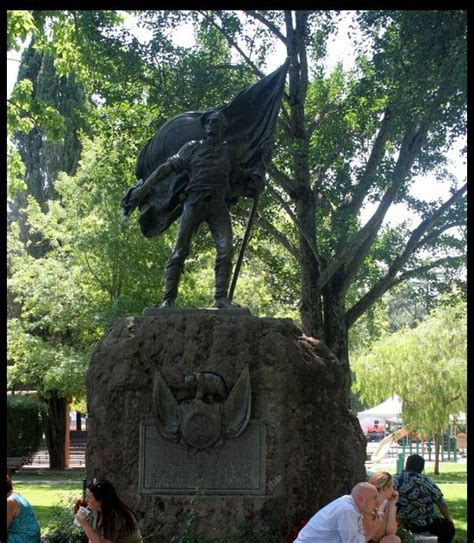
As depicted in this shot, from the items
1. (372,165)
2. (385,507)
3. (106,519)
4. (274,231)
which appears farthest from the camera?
(274,231)

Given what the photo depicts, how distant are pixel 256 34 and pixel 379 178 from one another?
4.17m

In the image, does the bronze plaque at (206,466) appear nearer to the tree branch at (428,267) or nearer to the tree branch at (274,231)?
the tree branch at (274,231)

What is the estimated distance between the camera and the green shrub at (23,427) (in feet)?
92.3

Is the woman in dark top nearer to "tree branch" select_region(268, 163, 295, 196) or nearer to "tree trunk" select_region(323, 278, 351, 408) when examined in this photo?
"tree trunk" select_region(323, 278, 351, 408)

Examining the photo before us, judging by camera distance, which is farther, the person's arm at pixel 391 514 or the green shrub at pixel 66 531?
the green shrub at pixel 66 531

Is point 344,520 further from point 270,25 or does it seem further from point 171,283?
point 270,25

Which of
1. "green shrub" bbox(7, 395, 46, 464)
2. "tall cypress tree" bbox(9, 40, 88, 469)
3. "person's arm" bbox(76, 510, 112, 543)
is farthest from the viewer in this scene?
"tall cypress tree" bbox(9, 40, 88, 469)

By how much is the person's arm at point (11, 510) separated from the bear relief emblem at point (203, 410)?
1.63 m

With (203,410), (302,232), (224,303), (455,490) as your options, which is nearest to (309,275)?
(302,232)

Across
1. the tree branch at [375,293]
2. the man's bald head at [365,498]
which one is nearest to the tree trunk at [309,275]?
the tree branch at [375,293]

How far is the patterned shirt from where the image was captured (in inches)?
437

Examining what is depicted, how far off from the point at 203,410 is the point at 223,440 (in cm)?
36

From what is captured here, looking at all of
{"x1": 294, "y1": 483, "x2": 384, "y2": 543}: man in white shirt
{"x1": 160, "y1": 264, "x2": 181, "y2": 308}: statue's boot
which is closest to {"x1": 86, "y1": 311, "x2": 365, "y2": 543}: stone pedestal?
{"x1": 160, "y1": 264, "x2": 181, "y2": 308}: statue's boot

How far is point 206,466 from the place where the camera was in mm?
10328
